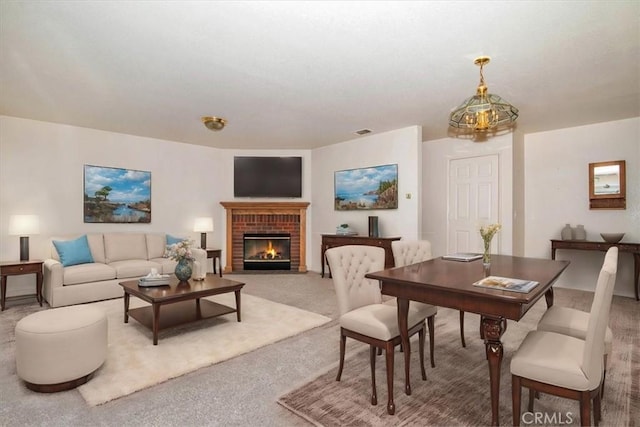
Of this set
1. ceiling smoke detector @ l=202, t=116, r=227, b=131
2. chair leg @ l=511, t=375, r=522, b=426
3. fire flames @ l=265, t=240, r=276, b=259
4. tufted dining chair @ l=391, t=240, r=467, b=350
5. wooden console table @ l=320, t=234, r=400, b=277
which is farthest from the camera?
fire flames @ l=265, t=240, r=276, b=259

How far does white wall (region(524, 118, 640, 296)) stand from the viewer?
191 inches

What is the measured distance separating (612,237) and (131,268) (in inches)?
267

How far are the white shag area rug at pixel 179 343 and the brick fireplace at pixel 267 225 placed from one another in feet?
8.92

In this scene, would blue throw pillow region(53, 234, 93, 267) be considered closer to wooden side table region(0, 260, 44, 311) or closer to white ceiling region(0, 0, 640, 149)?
wooden side table region(0, 260, 44, 311)

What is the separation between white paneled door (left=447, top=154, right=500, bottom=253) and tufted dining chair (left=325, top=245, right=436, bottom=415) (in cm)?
350

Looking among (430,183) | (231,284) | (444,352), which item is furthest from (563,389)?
(430,183)

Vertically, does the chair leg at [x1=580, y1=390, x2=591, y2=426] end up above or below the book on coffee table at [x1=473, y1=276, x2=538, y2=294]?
below

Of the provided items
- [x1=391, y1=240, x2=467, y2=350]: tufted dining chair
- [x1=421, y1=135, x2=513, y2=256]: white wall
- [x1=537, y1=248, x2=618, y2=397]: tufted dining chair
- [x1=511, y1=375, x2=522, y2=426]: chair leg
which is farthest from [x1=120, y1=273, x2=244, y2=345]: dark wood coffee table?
[x1=421, y1=135, x2=513, y2=256]: white wall

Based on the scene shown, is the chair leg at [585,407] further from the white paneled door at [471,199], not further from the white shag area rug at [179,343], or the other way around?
the white paneled door at [471,199]

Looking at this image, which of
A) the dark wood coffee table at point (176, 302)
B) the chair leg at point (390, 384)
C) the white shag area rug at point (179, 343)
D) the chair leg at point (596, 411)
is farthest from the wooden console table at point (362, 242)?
the chair leg at point (596, 411)

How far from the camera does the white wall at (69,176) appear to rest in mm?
4734

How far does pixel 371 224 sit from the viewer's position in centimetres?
578

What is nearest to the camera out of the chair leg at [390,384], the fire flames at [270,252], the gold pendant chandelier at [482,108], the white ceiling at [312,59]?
the chair leg at [390,384]

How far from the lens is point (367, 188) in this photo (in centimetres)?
611
